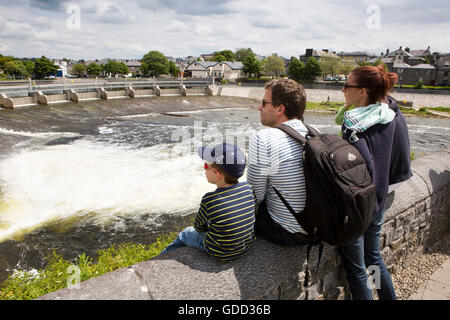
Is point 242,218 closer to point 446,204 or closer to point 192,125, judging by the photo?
point 446,204

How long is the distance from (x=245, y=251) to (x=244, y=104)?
A: 42.4 m

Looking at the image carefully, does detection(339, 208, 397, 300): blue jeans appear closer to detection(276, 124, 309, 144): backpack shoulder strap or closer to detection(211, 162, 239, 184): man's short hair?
detection(276, 124, 309, 144): backpack shoulder strap

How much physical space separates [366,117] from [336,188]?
81 cm

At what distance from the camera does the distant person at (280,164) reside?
2.46 m

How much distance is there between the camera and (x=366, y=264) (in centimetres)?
314

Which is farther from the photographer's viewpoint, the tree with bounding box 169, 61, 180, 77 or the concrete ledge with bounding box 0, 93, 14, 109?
the tree with bounding box 169, 61, 180, 77

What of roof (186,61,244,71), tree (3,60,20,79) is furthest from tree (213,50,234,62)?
tree (3,60,20,79)

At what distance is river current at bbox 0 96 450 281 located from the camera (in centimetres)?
852

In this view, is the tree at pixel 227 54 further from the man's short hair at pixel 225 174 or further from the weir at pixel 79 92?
the man's short hair at pixel 225 174

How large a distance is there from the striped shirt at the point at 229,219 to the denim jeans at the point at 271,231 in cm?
26

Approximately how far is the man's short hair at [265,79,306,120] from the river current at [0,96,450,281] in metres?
6.96

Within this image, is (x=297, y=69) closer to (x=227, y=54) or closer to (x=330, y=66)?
(x=330, y=66)

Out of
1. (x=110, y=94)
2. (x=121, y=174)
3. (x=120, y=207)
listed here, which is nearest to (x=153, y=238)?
(x=120, y=207)

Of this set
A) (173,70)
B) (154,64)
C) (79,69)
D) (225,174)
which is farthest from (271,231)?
(79,69)
